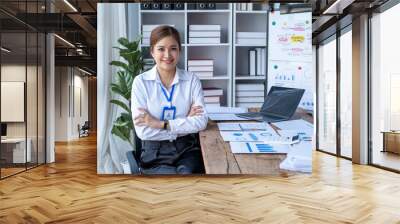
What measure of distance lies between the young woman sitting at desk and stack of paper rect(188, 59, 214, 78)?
0.35ft

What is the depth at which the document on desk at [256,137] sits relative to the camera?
552cm

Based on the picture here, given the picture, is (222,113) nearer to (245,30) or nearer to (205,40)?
(205,40)

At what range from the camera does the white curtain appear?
5645mm

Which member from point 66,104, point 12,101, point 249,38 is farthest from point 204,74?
point 66,104

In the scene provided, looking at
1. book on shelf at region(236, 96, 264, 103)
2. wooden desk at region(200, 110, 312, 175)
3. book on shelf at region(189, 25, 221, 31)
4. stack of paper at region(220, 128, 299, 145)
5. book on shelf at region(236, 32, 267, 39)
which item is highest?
book on shelf at region(189, 25, 221, 31)

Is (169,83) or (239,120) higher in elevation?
(169,83)

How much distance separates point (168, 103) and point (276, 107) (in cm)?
154

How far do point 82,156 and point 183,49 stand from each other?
4.42 metres

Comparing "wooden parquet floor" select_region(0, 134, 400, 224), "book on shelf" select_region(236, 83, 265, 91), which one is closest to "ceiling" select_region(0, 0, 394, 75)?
"book on shelf" select_region(236, 83, 265, 91)

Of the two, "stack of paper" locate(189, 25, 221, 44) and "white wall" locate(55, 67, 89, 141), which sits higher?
"stack of paper" locate(189, 25, 221, 44)

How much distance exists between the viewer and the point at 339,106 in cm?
875

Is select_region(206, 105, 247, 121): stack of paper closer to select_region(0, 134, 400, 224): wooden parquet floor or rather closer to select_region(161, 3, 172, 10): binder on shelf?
select_region(0, 134, 400, 224): wooden parquet floor

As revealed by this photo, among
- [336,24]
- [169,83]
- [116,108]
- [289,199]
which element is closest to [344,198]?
[289,199]

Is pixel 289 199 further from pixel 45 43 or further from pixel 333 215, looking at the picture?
pixel 45 43
